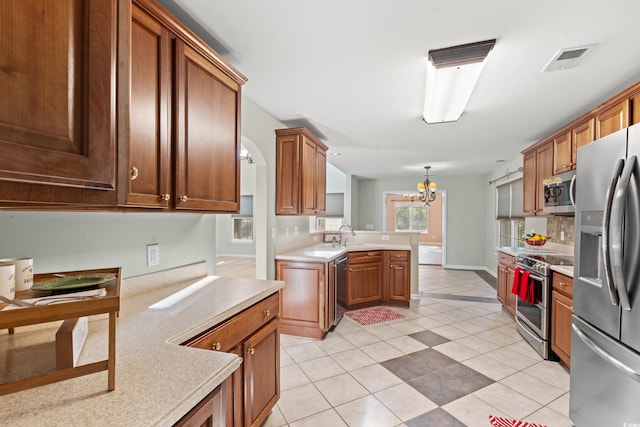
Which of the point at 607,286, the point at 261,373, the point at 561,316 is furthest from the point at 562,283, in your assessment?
the point at 261,373

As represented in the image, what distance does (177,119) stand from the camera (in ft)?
4.61

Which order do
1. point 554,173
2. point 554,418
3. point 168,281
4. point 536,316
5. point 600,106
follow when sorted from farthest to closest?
point 554,173 → point 536,316 → point 600,106 → point 554,418 → point 168,281

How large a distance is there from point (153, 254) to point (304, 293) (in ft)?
5.79

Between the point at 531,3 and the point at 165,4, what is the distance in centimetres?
189

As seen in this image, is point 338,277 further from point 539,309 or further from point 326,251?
point 539,309

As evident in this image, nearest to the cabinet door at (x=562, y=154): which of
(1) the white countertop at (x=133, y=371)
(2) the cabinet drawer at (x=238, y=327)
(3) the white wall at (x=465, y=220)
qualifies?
(2) the cabinet drawer at (x=238, y=327)

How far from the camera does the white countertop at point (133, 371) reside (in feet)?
2.23

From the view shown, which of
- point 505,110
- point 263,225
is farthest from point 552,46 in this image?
point 263,225

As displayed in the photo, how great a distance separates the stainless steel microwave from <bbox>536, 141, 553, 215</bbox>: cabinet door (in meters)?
0.15

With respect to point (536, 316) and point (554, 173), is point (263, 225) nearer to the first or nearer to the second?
point (536, 316)

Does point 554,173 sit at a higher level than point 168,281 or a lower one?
higher

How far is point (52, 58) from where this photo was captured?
686mm

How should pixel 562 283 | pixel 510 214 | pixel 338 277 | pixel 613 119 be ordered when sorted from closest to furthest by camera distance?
pixel 613 119 < pixel 562 283 < pixel 338 277 < pixel 510 214

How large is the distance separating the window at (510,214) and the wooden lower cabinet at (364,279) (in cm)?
296
